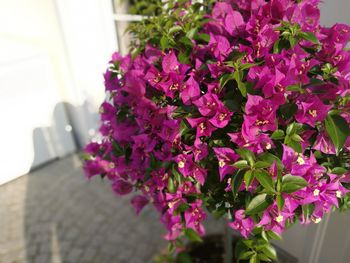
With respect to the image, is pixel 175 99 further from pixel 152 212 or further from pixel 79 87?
pixel 79 87

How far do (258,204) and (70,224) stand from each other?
183 cm

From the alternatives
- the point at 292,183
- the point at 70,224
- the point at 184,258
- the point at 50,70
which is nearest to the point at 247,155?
the point at 292,183

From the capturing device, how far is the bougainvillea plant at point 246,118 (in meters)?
0.80

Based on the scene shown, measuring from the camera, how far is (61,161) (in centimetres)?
272

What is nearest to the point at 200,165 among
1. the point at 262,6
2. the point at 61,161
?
the point at 262,6

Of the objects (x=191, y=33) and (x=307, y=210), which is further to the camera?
(x=191, y=33)

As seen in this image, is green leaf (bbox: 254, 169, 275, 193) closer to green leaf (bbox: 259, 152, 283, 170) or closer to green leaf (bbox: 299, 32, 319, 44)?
green leaf (bbox: 259, 152, 283, 170)

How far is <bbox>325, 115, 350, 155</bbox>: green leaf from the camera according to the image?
30.3 inches

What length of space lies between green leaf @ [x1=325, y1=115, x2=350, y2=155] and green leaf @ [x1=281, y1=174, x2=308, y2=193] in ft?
0.38

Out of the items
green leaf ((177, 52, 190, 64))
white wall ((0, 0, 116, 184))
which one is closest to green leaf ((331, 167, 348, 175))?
green leaf ((177, 52, 190, 64))

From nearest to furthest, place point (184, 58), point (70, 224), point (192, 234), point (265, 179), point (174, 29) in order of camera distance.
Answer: point (265, 179)
point (184, 58)
point (174, 29)
point (192, 234)
point (70, 224)

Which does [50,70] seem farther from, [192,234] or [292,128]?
[292,128]

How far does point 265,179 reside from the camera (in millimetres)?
754

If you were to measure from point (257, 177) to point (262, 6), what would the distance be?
565 millimetres
